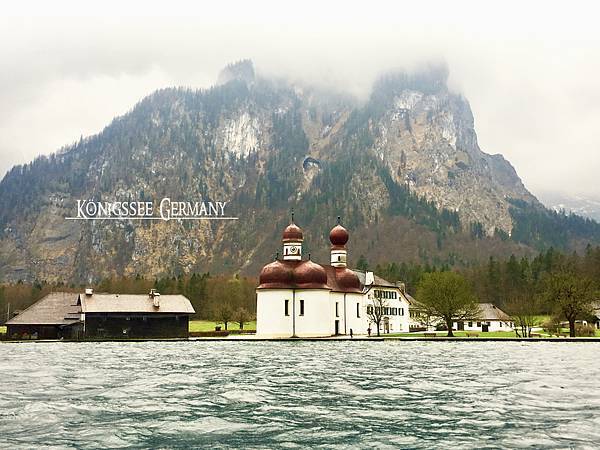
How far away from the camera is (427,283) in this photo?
9950 centimetres

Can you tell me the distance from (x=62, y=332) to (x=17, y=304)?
259 feet

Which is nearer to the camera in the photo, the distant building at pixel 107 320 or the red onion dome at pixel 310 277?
the red onion dome at pixel 310 277

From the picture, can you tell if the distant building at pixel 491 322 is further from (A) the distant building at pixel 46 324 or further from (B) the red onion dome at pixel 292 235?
(A) the distant building at pixel 46 324

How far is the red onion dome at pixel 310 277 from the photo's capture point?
93688 millimetres

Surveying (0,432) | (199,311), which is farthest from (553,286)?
(199,311)

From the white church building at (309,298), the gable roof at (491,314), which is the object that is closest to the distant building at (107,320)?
the white church building at (309,298)

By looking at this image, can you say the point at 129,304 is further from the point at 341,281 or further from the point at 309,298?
the point at 341,281

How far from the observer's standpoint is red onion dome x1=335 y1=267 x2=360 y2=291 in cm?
10212

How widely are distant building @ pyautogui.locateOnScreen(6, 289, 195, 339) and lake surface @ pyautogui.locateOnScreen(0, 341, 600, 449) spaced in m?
57.1

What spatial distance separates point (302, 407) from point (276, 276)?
234 ft

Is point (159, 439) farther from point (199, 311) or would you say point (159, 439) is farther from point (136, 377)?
point (199, 311)

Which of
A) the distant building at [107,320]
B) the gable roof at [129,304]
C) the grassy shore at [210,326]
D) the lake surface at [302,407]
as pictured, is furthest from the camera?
the grassy shore at [210,326]

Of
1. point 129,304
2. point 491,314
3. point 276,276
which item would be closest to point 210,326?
point 129,304

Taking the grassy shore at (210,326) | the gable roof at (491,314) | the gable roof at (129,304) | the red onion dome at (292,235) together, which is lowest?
the grassy shore at (210,326)
